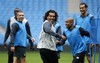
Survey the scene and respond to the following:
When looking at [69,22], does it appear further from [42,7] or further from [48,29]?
[42,7]

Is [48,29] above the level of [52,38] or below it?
above

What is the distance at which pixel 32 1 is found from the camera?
23.4 m

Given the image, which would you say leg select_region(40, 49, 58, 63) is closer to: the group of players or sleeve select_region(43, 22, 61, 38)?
the group of players

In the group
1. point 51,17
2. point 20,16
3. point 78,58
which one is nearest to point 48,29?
point 51,17

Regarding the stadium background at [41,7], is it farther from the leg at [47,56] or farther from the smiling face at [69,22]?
the leg at [47,56]

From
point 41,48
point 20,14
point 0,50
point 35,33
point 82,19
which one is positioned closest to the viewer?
point 41,48

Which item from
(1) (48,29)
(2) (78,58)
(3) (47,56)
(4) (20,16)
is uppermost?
(4) (20,16)

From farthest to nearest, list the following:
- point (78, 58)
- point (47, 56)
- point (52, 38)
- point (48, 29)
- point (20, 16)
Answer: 1. point (20, 16)
2. point (78, 58)
3. point (52, 38)
4. point (47, 56)
5. point (48, 29)

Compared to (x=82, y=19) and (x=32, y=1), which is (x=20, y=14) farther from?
(x=32, y=1)

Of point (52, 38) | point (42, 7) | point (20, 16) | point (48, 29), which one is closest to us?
point (48, 29)

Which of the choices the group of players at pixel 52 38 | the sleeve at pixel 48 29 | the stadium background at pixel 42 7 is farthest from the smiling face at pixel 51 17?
the stadium background at pixel 42 7

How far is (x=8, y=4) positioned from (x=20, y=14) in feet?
42.9

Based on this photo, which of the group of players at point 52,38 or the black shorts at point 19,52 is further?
the black shorts at point 19,52

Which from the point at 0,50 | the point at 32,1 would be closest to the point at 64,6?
the point at 32,1
